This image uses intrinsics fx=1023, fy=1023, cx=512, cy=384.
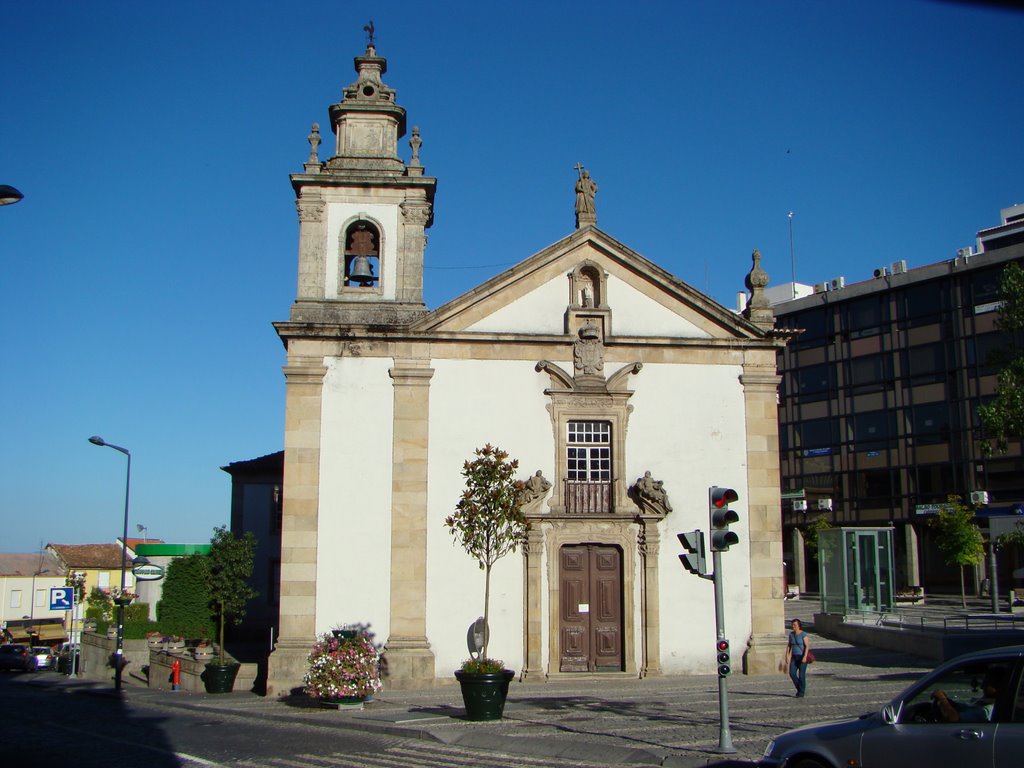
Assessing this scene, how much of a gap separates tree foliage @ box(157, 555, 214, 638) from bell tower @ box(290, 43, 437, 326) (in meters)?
14.0

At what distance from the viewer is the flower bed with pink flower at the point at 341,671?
17906mm

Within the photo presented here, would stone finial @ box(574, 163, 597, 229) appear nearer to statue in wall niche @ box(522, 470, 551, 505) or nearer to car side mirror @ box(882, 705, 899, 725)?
statue in wall niche @ box(522, 470, 551, 505)

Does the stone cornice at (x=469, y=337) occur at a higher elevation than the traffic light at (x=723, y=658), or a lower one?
higher

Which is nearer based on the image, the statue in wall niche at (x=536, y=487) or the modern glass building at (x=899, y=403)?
the statue in wall niche at (x=536, y=487)

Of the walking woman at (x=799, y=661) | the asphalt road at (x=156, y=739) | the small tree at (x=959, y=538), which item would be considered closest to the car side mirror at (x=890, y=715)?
the asphalt road at (x=156, y=739)

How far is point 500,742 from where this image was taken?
45.9ft

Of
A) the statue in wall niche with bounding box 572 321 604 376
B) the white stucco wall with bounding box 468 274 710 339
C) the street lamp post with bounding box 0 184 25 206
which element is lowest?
the street lamp post with bounding box 0 184 25 206

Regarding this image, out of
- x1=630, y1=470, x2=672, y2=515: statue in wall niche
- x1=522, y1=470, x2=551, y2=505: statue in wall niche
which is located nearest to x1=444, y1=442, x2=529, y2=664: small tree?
x1=522, y1=470, x2=551, y2=505: statue in wall niche

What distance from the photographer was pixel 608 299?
915 inches

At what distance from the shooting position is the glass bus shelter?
29.1 metres

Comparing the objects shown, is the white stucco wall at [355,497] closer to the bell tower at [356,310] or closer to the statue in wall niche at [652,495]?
the bell tower at [356,310]

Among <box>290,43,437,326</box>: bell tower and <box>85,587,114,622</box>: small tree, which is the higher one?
<box>290,43,437,326</box>: bell tower

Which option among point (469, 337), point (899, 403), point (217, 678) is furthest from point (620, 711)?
point (899, 403)

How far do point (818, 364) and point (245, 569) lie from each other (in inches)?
1710
